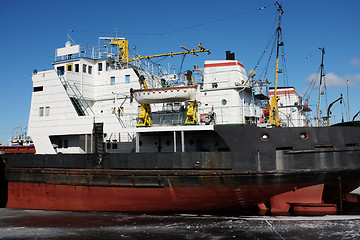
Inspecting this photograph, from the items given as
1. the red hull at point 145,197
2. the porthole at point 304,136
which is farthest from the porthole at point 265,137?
the red hull at point 145,197

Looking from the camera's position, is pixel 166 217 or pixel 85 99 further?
pixel 85 99

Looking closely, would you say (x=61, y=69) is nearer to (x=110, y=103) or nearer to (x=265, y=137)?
(x=110, y=103)

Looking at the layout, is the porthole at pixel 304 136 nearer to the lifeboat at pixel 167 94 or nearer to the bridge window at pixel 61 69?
the lifeboat at pixel 167 94

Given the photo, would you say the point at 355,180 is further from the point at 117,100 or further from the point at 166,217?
the point at 117,100

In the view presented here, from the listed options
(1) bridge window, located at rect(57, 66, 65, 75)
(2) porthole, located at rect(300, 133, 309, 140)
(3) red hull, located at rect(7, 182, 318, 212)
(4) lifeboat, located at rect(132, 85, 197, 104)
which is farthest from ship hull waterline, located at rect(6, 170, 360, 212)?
(1) bridge window, located at rect(57, 66, 65, 75)

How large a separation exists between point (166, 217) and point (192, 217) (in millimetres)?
1058

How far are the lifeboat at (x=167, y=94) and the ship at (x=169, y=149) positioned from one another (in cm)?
4

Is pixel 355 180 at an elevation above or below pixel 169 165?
below

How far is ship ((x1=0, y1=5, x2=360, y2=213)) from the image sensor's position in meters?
11.5

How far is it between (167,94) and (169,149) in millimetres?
2628

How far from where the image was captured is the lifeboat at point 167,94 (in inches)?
509

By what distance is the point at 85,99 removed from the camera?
1675 centimetres

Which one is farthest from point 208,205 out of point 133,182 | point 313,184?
point 313,184

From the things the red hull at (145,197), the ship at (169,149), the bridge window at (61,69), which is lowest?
the red hull at (145,197)
